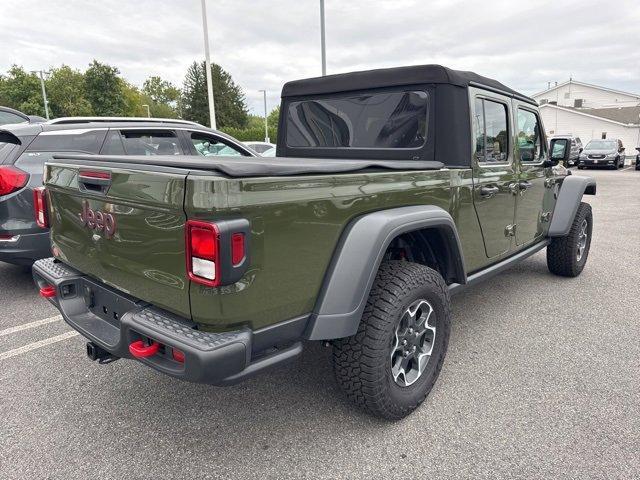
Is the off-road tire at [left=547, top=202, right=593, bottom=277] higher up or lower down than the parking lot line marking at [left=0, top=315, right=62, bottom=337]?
higher up

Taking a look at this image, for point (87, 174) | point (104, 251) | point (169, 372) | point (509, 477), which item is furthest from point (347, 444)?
point (87, 174)

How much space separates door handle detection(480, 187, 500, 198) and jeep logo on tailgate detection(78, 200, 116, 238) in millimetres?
2274

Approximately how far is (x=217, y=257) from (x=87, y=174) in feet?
3.26

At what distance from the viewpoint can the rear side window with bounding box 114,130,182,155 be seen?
481 centimetres

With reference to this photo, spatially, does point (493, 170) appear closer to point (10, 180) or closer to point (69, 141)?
point (69, 141)

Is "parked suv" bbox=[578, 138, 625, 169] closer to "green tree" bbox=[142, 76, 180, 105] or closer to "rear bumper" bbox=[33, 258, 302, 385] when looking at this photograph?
"rear bumper" bbox=[33, 258, 302, 385]

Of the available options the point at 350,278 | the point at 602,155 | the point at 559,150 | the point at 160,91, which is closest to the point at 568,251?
the point at 559,150

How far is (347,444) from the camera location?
2270 mm

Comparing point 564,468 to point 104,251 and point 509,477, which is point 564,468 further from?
point 104,251

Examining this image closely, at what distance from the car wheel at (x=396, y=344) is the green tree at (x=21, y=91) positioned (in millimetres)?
64715

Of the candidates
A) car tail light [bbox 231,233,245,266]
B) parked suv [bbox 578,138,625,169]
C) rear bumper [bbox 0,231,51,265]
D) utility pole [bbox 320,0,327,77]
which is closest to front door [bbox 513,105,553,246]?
car tail light [bbox 231,233,245,266]

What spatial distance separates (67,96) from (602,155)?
58.8m

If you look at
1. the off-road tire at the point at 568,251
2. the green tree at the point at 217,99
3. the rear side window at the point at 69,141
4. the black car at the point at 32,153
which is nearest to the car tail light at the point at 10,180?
the black car at the point at 32,153

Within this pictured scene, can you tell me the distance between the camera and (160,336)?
177 centimetres
